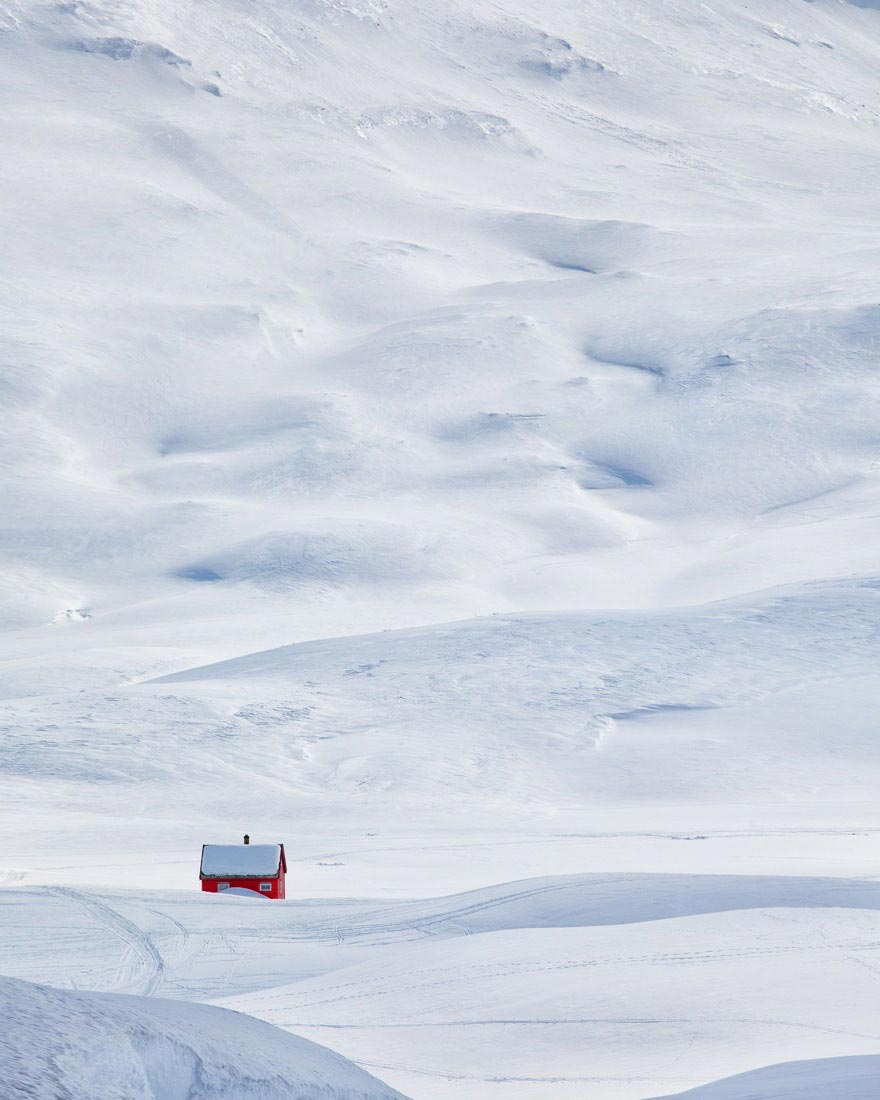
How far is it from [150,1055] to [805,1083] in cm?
338

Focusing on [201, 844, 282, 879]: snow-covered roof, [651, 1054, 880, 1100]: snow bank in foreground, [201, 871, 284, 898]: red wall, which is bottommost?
[201, 871, 284, 898]: red wall

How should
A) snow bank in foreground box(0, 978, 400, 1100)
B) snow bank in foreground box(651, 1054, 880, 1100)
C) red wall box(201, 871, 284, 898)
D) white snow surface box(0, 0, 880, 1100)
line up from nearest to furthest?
snow bank in foreground box(0, 978, 400, 1100) → snow bank in foreground box(651, 1054, 880, 1100) → white snow surface box(0, 0, 880, 1100) → red wall box(201, 871, 284, 898)

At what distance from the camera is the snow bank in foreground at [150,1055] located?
9.88 feet

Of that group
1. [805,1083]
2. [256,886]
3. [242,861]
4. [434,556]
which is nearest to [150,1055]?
[805,1083]

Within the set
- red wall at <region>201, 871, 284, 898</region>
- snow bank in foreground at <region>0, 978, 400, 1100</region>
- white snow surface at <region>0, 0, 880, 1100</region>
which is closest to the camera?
snow bank in foreground at <region>0, 978, 400, 1100</region>

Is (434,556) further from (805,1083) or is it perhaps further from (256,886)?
(805,1083)

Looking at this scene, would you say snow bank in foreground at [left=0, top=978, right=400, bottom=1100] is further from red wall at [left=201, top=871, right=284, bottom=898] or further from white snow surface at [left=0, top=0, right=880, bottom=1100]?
red wall at [left=201, top=871, right=284, bottom=898]

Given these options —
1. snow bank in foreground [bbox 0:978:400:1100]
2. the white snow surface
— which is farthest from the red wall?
snow bank in foreground [bbox 0:978:400:1100]

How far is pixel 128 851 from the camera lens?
559 inches

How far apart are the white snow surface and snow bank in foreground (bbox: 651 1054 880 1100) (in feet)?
0.15

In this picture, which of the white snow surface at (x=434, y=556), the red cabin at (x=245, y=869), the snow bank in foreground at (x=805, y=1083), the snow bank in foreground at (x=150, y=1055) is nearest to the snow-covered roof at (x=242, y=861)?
the red cabin at (x=245, y=869)

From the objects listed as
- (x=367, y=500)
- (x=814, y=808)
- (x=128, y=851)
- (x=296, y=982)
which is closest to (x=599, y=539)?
(x=367, y=500)

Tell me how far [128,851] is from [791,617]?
12510 mm

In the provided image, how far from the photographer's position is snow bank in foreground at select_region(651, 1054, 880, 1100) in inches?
218
